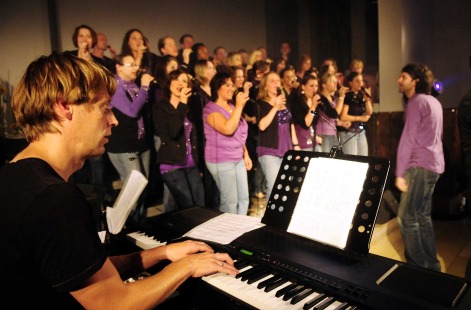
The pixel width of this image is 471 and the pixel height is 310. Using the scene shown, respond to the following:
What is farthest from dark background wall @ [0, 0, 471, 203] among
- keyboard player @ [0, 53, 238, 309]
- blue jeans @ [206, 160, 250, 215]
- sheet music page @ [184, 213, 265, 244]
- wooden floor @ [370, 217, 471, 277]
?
keyboard player @ [0, 53, 238, 309]

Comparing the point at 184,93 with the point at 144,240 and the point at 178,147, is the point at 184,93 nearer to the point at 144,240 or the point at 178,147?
the point at 178,147

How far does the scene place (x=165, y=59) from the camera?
155 inches

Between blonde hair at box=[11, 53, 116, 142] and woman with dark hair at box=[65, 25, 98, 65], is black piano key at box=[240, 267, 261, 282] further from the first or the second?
woman with dark hair at box=[65, 25, 98, 65]

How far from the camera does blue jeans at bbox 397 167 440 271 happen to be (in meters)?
2.91

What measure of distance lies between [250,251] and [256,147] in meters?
2.92

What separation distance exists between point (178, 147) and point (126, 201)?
1494 millimetres

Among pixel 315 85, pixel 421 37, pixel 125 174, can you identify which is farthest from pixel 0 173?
pixel 421 37

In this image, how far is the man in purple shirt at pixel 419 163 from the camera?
2855 mm

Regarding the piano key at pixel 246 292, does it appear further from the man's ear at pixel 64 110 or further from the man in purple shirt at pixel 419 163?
the man in purple shirt at pixel 419 163

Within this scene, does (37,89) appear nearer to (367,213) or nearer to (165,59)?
(367,213)

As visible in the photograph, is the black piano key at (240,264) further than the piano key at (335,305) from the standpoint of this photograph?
Yes

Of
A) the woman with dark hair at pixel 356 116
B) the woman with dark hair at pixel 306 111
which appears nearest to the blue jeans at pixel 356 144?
the woman with dark hair at pixel 356 116

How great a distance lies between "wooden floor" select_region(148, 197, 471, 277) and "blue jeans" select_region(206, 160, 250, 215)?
0.79m

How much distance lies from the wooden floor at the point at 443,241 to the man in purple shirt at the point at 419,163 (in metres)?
0.37
